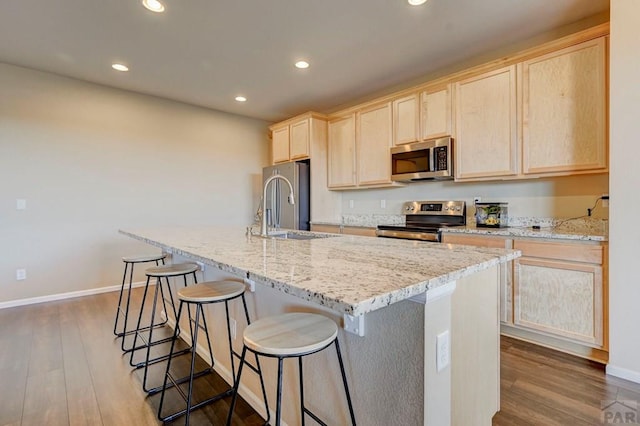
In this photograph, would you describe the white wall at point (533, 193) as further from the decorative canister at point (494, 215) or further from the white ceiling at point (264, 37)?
the white ceiling at point (264, 37)

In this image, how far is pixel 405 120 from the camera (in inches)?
140

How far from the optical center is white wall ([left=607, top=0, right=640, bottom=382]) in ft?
6.31

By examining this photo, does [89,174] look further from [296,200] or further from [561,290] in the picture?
[561,290]

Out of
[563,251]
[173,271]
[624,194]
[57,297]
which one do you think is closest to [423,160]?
[563,251]

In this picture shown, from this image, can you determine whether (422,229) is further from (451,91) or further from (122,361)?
(122,361)

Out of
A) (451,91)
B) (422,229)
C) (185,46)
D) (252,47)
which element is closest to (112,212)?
(185,46)

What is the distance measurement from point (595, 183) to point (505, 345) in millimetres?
1503

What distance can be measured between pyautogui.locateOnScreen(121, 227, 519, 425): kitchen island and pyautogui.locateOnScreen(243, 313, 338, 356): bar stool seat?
9 cm

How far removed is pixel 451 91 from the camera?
10.3 feet

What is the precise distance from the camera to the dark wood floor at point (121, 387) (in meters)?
1.67

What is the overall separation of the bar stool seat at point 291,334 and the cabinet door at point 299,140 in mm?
3368

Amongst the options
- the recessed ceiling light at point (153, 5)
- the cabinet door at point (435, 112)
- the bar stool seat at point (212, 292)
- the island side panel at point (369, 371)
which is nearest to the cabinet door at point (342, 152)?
the cabinet door at point (435, 112)

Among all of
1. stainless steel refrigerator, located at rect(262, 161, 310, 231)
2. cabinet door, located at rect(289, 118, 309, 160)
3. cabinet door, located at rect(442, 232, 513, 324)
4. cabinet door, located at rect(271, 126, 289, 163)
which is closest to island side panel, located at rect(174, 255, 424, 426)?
cabinet door, located at rect(442, 232, 513, 324)

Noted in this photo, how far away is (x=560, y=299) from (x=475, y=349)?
4.83ft
